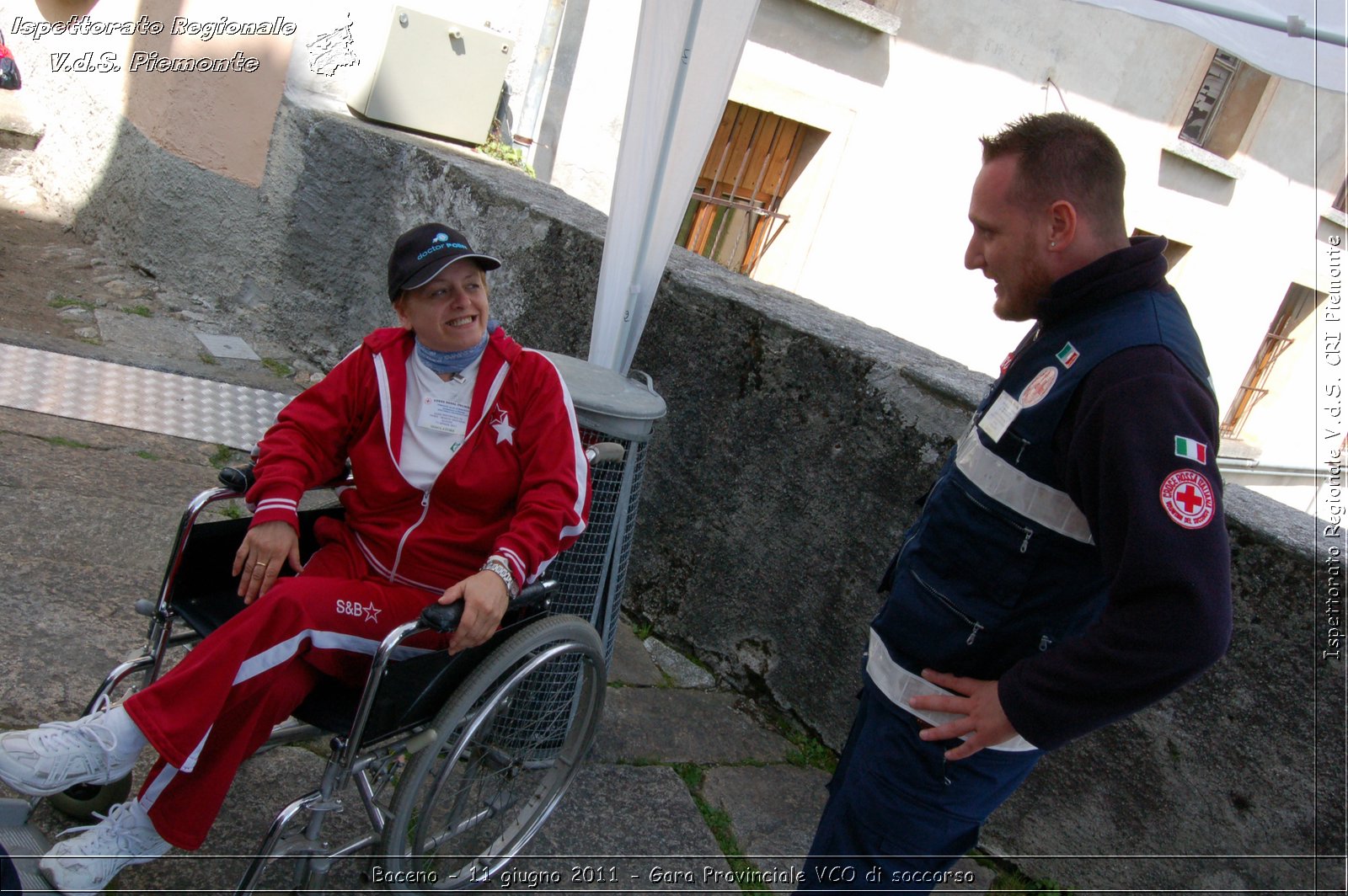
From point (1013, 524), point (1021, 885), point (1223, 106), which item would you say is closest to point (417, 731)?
point (1013, 524)

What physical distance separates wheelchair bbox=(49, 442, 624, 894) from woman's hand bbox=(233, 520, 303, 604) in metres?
0.08

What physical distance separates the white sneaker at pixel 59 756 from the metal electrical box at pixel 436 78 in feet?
12.2

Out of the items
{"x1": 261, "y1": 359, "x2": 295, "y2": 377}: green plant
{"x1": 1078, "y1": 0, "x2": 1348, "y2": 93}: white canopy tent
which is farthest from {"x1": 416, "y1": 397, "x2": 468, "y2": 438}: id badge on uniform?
{"x1": 261, "y1": 359, "x2": 295, "y2": 377}: green plant

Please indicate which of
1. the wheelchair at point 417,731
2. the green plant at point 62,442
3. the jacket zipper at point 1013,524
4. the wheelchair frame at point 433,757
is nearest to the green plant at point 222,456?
the green plant at point 62,442

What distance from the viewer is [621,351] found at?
291 centimetres

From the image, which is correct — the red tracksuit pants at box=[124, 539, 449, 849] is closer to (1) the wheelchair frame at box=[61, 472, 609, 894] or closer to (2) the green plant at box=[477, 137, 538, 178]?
(1) the wheelchair frame at box=[61, 472, 609, 894]

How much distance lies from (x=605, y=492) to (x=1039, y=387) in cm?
126

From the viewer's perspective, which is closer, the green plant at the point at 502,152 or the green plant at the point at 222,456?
the green plant at the point at 222,456

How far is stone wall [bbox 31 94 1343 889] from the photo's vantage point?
223 cm

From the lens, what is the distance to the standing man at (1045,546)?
4.49 ft

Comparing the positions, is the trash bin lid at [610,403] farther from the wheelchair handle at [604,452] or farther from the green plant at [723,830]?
the green plant at [723,830]

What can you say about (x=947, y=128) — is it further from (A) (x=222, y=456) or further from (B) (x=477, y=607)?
(B) (x=477, y=607)

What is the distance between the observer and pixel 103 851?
1.77m

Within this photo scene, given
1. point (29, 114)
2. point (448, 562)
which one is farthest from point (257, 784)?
point (29, 114)
